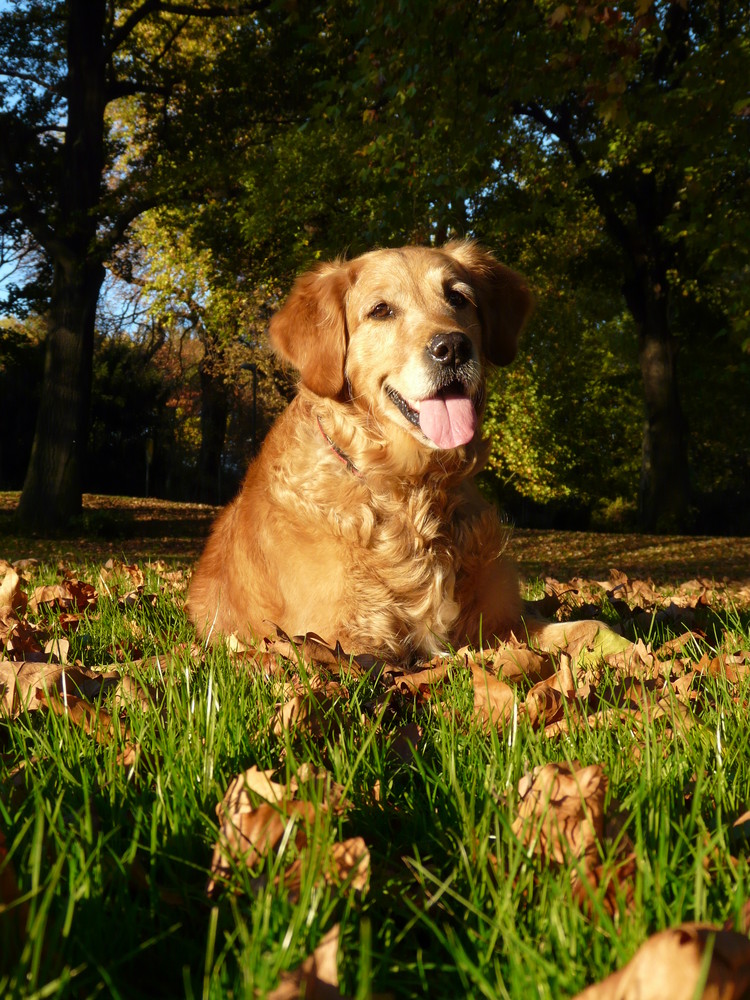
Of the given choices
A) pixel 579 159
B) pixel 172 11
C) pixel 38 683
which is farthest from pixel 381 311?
pixel 579 159

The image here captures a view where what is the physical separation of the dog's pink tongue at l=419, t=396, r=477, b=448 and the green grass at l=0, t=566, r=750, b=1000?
4.53ft

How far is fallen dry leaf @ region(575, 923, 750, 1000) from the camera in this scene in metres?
0.95

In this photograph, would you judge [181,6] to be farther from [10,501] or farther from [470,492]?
[470,492]

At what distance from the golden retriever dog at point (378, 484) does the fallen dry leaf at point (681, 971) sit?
2.25 meters

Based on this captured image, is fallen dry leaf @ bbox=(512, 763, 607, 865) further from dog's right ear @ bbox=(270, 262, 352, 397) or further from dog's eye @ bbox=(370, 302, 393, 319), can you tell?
dog's eye @ bbox=(370, 302, 393, 319)

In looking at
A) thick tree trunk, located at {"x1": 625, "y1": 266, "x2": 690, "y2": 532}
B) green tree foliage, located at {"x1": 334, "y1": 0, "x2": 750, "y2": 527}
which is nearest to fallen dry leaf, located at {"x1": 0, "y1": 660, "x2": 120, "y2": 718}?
green tree foliage, located at {"x1": 334, "y1": 0, "x2": 750, "y2": 527}

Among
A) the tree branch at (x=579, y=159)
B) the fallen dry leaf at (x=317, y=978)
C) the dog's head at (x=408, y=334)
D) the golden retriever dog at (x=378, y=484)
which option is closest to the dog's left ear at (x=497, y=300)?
the dog's head at (x=408, y=334)

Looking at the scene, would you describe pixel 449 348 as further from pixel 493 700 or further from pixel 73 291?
pixel 73 291

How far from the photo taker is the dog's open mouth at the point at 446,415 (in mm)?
3510

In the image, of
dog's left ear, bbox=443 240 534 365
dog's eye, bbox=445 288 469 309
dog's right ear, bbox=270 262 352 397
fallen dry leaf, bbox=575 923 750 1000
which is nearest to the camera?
fallen dry leaf, bbox=575 923 750 1000

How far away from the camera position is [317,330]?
3.82 metres

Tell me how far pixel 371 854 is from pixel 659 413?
69.6 ft

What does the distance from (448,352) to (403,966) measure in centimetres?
260

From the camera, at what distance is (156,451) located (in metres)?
34.5
